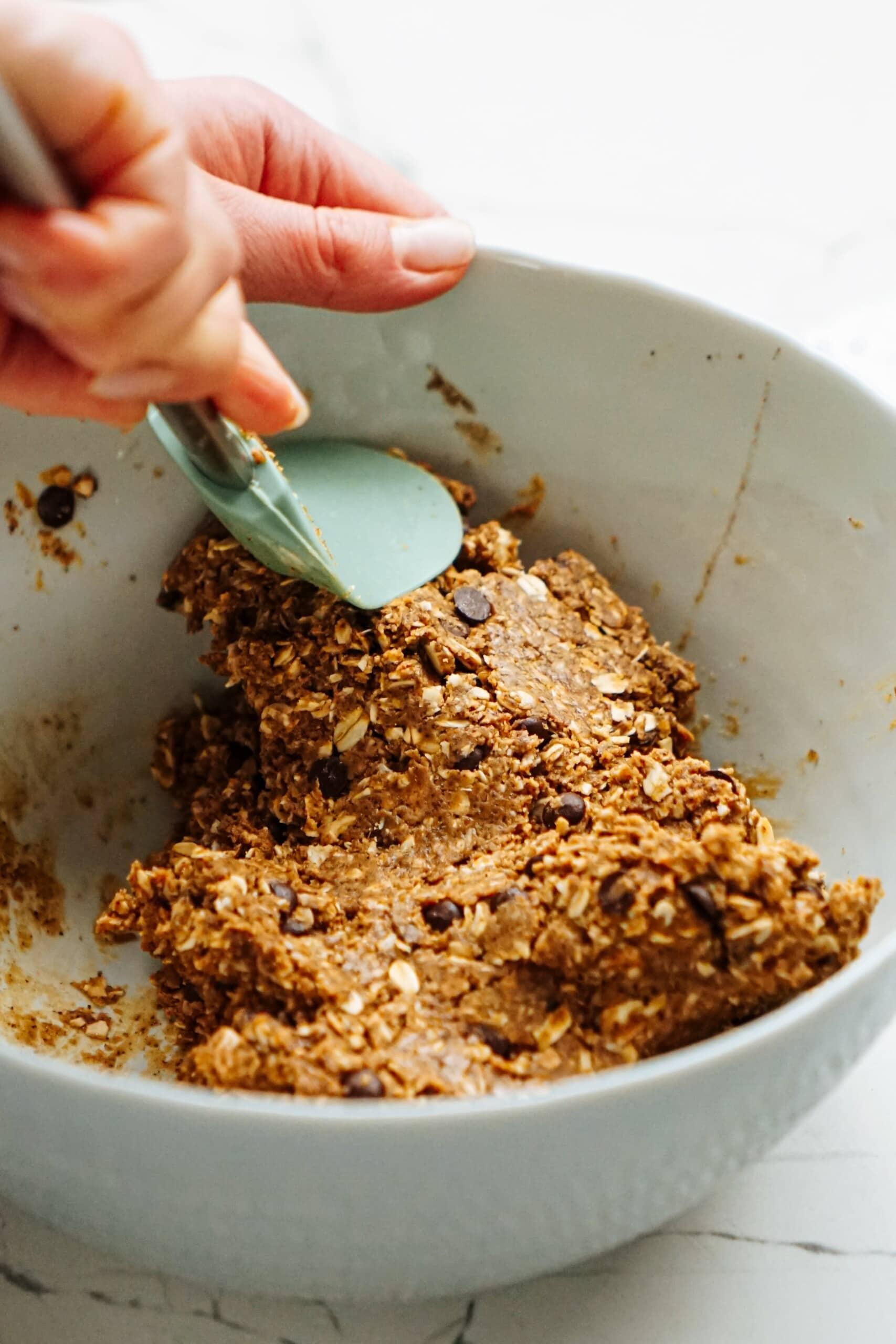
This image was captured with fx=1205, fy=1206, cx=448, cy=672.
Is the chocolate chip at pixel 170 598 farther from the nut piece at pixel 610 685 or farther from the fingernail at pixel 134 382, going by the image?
the fingernail at pixel 134 382

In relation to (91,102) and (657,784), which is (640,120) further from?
(91,102)

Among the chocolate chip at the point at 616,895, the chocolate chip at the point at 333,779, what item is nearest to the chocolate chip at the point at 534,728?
the chocolate chip at the point at 333,779

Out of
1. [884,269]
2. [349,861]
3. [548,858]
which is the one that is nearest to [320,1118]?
[548,858]

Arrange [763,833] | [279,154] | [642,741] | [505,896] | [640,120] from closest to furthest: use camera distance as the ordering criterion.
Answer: [505,896]
[763,833]
[642,741]
[279,154]
[640,120]

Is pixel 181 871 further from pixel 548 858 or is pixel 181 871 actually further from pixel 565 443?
pixel 565 443

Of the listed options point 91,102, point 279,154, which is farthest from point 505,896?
point 279,154

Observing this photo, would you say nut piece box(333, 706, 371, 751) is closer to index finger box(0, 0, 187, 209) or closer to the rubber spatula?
the rubber spatula

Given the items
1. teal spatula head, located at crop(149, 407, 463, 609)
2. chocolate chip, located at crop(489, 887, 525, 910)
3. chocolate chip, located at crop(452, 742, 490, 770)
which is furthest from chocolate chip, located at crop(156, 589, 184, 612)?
chocolate chip, located at crop(489, 887, 525, 910)
